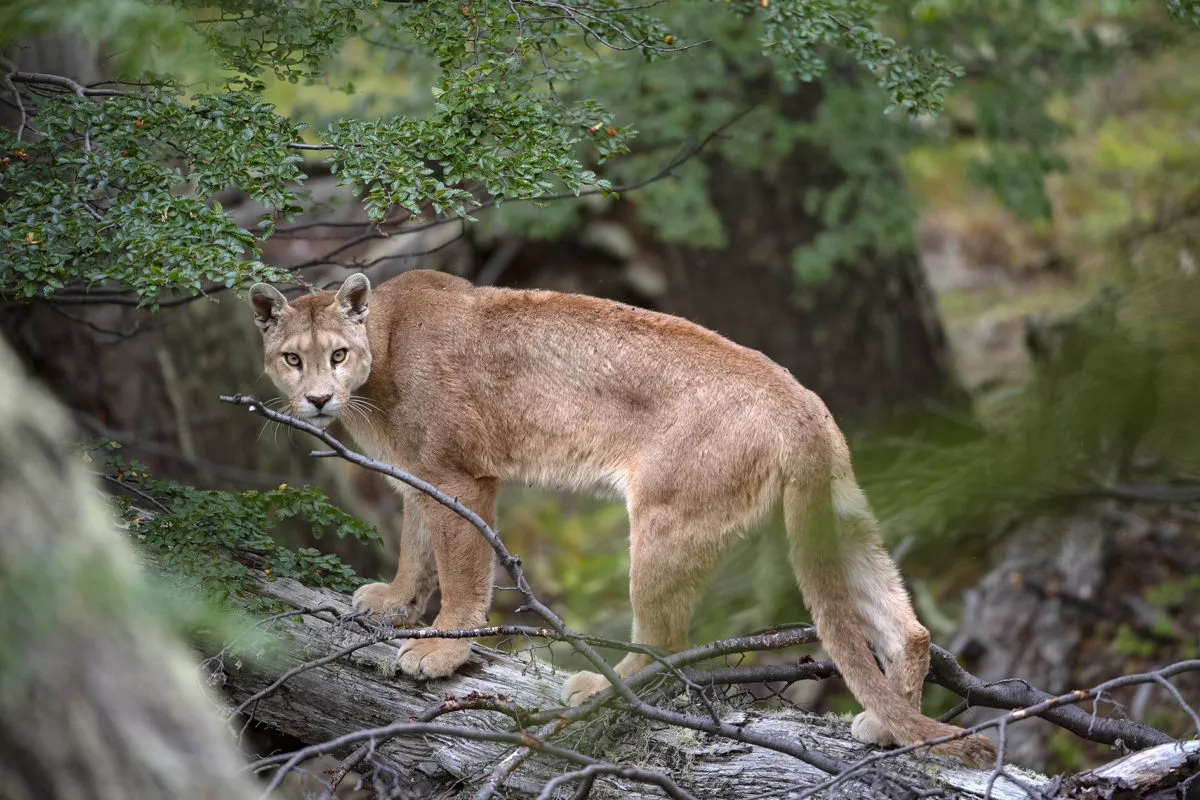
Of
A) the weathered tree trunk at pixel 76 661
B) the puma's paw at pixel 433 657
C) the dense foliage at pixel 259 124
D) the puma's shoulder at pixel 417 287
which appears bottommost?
the puma's paw at pixel 433 657

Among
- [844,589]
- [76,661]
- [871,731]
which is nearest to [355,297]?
[844,589]

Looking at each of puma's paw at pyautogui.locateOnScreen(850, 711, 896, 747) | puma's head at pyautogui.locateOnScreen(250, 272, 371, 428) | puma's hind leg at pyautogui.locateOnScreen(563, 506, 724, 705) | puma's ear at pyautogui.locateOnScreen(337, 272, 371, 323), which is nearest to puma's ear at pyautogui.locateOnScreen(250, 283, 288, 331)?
puma's head at pyautogui.locateOnScreen(250, 272, 371, 428)

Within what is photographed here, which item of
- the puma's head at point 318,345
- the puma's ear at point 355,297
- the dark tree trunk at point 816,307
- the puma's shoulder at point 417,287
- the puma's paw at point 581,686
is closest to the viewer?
the puma's paw at point 581,686

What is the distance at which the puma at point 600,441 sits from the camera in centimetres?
512

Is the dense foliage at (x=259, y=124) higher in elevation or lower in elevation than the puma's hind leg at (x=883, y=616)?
higher

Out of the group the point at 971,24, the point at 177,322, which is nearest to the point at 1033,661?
the point at 971,24

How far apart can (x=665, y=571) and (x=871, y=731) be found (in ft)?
3.67

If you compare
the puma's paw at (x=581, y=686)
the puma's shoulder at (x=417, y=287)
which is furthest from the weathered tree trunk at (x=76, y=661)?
the puma's shoulder at (x=417, y=287)

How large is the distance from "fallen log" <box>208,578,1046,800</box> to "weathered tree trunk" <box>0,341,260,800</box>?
183 centimetres

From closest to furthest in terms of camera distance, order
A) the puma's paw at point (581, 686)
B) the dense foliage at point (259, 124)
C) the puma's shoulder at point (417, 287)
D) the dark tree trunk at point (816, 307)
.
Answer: the dense foliage at point (259, 124)
the puma's paw at point (581, 686)
the puma's shoulder at point (417, 287)
the dark tree trunk at point (816, 307)

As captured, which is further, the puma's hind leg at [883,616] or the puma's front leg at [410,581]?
the puma's front leg at [410,581]

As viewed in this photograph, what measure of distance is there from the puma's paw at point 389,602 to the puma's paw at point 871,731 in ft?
7.69

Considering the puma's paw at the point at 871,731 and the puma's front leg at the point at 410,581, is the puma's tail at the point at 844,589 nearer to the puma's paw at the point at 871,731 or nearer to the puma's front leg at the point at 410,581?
the puma's paw at the point at 871,731

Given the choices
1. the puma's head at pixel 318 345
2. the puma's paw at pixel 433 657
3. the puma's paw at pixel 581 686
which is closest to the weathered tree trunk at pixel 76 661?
the puma's paw at pixel 433 657
